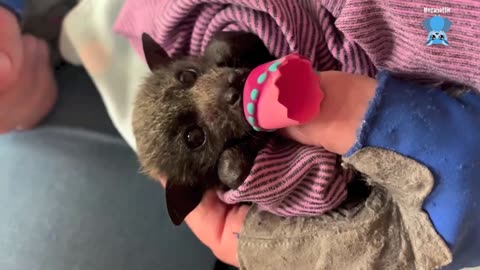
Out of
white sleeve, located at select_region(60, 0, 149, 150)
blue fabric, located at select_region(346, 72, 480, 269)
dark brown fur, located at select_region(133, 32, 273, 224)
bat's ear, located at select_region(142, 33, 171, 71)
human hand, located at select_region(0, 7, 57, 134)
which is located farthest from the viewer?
white sleeve, located at select_region(60, 0, 149, 150)

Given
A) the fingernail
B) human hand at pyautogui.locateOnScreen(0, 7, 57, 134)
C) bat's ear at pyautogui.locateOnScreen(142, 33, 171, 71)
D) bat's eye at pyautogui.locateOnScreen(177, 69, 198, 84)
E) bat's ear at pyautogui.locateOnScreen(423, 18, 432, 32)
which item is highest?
bat's ear at pyautogui.locateOnScreen(423, 18, 432, 32)

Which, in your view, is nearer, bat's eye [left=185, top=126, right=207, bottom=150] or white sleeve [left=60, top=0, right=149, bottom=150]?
bat's eye [left=185, top=126, right=207, bottom=150]

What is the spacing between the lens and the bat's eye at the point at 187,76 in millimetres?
727

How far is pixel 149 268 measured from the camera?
0.87 m

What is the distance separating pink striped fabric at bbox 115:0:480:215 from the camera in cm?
59

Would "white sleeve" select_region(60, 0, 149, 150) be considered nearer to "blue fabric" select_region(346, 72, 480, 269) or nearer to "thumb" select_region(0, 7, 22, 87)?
"thumb" select_region(0, 7, 22, 87)

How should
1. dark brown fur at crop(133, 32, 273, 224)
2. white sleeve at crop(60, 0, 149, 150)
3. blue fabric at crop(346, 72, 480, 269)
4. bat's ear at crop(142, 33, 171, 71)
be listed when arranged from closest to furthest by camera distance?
1. blue fabric at crop(346, 72, 480, 269)
2. dark brown fur at crop(133, 32, 273, 224)
3. bat's ear at crop(142, 33, 171, 71)
4. white sleeve at crop(60, 0, 149, 150)

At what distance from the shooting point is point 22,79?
3.16 feet

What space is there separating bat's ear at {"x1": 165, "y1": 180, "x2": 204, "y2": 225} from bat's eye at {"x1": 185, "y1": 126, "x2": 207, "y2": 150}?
0.06 metres

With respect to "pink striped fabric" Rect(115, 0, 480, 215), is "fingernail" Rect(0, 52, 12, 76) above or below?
below

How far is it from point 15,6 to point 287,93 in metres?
0.59

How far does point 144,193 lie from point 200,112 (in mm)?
303

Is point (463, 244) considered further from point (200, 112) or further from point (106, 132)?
point (106, 132)

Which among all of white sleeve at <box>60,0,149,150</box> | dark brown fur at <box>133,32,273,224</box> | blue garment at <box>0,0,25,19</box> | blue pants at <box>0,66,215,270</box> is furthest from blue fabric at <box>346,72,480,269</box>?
blue garment at <box>0,0,25,19</box>
